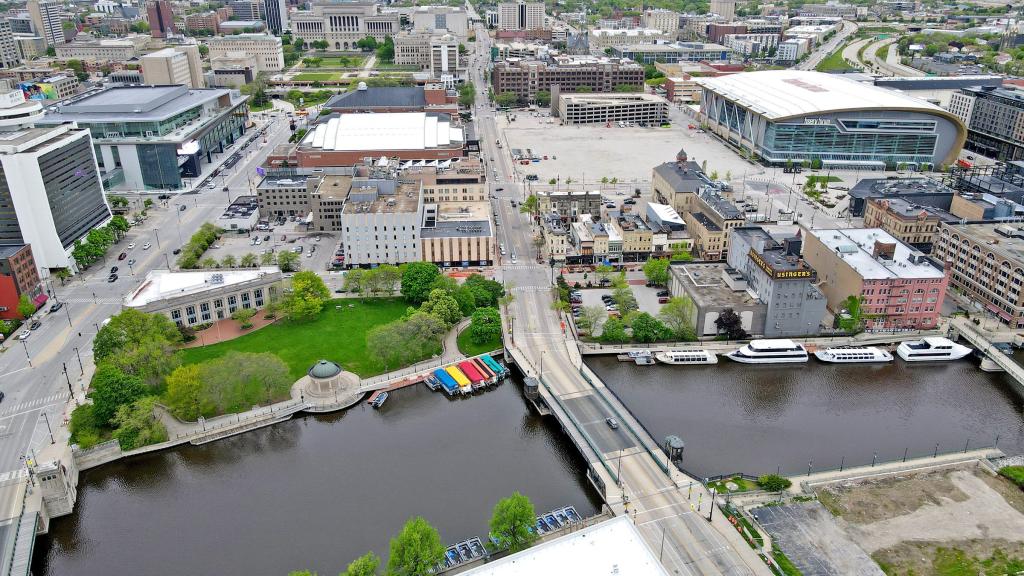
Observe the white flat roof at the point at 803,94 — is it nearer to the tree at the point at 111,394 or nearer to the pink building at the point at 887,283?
the pink building at the point at 887,283

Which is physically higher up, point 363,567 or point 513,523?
point 363,567

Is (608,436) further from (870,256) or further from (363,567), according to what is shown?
(870,256)

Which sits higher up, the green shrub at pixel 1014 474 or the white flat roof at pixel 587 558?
the white flat roof at pixel 587 558

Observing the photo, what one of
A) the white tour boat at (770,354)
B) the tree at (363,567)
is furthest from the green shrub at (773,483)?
the tree at (363,567)

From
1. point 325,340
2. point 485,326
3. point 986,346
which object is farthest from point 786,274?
point 325,340

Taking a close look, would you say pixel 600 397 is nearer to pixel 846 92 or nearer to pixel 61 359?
pixel 61 359

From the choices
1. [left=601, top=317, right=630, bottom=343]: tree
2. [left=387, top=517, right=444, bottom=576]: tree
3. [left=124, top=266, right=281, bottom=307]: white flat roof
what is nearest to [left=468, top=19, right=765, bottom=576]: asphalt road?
[left=601, top=317, right=630, bottom=343]: tree
